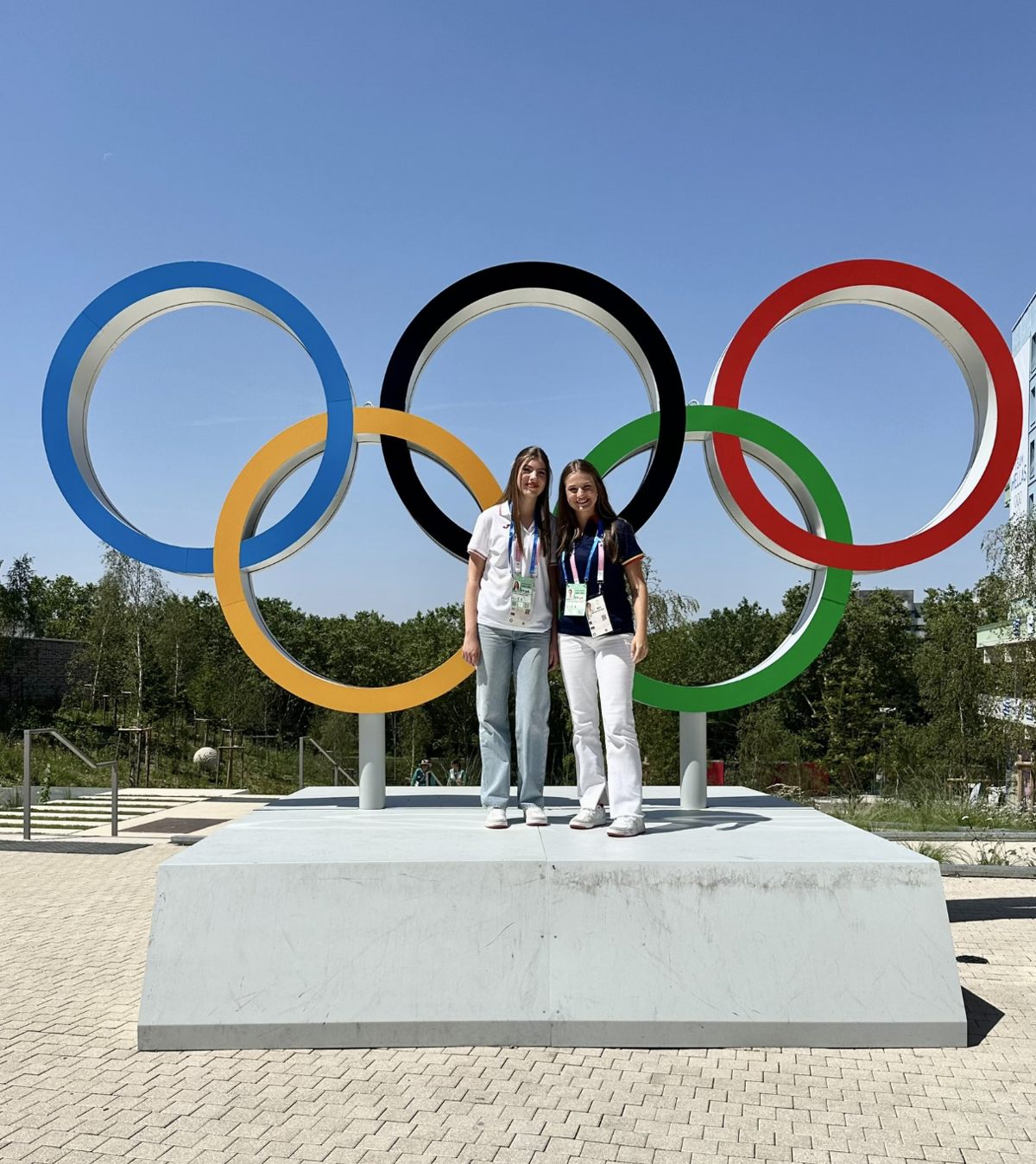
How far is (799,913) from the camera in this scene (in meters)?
4.29

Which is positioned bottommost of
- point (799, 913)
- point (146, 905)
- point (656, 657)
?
point (146, 905)

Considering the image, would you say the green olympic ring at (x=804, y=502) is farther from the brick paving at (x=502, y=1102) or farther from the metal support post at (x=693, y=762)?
the brick paving at (x=502, y=1102)

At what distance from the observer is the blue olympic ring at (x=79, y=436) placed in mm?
6043

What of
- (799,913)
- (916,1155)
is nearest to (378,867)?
(799,913)

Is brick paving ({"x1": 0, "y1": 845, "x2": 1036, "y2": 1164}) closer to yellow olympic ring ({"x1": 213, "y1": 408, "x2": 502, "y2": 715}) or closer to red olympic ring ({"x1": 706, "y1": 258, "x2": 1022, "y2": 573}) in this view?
yellow olympic ring ({"x1": 213, "y1": 408, "x2": 502, "y2": 715})

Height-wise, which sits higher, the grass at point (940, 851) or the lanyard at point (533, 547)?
the lanyard at point (533, 547)

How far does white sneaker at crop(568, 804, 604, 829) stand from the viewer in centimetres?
518

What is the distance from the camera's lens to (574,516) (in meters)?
5.36

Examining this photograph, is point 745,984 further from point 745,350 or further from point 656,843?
point 745,350

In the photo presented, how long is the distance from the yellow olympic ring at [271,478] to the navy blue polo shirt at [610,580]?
3.01ft

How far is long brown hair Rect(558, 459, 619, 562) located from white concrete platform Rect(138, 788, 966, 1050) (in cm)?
163

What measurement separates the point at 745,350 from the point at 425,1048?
4.23m

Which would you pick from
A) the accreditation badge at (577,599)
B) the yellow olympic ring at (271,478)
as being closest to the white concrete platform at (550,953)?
the accreditation badge at (577,599)

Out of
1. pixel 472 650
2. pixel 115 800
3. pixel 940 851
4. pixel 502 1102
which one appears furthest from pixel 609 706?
pixel 115 800
